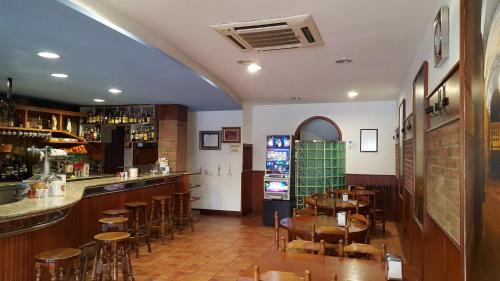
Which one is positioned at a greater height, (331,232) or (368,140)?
(368,140)

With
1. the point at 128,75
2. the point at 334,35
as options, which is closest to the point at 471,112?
the point at 334,35

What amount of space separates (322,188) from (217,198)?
108 inches

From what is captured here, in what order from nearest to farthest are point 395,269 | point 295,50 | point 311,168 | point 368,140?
1. point 395,269
2. point 295,50
3. point 311,168
4. point 368,140

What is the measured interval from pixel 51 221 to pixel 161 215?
3.03 m

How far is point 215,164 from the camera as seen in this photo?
903cm

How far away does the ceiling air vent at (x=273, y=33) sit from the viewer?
3.28m

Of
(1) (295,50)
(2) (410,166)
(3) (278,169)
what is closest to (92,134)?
(3) (278,169)

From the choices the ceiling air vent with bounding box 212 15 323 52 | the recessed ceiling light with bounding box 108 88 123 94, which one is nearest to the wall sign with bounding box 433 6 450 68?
the ceiling air vent with bounding box 212 15 323 52

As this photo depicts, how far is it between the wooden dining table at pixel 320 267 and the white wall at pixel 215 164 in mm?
6106

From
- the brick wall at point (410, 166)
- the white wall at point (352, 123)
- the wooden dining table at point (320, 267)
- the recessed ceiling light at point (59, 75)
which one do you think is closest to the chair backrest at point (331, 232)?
the wooden dining table at point (320, 267)

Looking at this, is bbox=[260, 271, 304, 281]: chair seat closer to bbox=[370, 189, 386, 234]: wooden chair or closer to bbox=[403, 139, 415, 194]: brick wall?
bbox=[403, 139, 415, 194]: brick wall

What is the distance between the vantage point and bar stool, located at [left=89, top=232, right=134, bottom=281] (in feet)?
12.4

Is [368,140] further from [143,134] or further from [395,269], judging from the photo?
[395,269]

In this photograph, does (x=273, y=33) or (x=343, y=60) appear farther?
(x=343, y=60)
